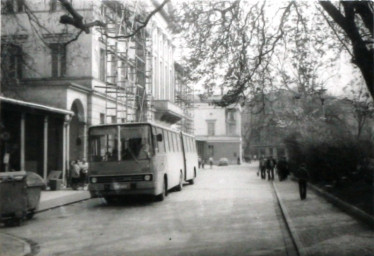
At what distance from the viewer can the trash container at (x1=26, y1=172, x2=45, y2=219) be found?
13570 millimetres

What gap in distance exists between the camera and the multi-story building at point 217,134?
91.4m

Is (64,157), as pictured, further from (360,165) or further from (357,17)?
(357,17)

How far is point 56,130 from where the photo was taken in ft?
91.5

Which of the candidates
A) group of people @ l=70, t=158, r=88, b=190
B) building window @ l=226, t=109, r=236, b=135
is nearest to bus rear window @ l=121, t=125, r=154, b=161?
group of people @ l=70, t=158, r=88, b=190

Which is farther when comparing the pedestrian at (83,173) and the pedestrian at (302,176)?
the pedestrian at (83,173)

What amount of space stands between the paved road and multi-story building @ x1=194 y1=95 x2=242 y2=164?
72.9 metres

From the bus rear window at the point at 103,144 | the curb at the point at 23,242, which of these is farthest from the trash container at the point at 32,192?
the bus rear window at the point at 103,144

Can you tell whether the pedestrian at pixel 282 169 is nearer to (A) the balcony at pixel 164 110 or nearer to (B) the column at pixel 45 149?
(B) the column at pixel 45 149

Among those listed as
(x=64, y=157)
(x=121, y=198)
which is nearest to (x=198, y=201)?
(x=121, y=198)

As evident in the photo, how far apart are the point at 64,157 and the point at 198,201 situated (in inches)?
452

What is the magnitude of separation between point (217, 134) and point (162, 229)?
264 feet

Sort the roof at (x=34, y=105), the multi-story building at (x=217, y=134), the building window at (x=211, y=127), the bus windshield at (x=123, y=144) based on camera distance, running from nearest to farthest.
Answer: the bus windshield at (x=123, y=144), the roof at (x=34, y=105), the multi-story building at (x=217, y=134), the building window at (x=211, y=127)

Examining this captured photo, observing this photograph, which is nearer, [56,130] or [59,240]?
[59,240]

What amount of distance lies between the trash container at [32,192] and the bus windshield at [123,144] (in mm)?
3712
